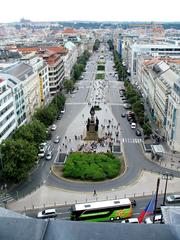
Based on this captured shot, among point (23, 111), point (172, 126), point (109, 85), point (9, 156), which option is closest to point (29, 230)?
point (9, 156)

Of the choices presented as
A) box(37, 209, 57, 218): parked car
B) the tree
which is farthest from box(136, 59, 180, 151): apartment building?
box(37, 209, 57, 218): parked car

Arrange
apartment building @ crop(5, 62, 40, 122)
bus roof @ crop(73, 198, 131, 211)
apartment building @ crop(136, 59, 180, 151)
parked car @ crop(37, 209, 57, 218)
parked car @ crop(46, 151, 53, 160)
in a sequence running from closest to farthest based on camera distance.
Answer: bus roof @ crop(73, 198, 131, 211)
parked car @ crop(37, 209, 57, 218)
parked car @ crop(46, 151, 53, 160)
apartment building @ crop(136, 59, 180, 151)
apartment building @ crop(5, 62, 40, 122)

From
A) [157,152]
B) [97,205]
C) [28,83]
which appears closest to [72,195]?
[97,205]

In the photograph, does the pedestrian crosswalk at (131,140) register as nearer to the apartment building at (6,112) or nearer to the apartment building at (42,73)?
the apartment building at (6,112)

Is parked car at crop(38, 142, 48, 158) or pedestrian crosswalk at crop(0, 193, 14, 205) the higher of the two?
parked car at crop(38, 142, 48, 158)

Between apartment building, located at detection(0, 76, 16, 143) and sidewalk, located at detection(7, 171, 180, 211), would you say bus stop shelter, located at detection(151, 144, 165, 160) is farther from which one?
apartment building, located at detection(0, 76, 16, 143)
